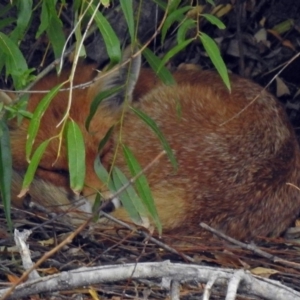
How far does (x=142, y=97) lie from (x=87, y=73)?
44 centimetres

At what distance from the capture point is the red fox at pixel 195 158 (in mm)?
4004

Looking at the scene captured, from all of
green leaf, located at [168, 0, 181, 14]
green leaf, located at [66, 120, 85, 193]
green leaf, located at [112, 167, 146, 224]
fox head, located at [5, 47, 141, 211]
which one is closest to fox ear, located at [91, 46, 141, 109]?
fox head, located at [5, 47, 141, 211]

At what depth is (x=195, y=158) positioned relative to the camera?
13.6 feet

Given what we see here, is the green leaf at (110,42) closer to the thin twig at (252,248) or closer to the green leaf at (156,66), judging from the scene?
the green leaf at (156,66)

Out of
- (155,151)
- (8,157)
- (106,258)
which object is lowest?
(106,258)

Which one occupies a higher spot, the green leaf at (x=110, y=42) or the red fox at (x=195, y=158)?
the green leaf at (x=110, y=42)

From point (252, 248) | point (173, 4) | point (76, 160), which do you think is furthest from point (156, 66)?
point (252, 248)

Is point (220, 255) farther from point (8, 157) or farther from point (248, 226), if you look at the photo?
point (8, 157)

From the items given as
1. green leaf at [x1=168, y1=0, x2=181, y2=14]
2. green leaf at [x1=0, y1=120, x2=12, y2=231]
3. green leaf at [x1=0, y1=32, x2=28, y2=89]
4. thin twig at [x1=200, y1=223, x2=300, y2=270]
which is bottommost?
thin twig at [x1=200, y1=223, x2=300, y2=270]

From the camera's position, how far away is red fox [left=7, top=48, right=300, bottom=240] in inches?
158

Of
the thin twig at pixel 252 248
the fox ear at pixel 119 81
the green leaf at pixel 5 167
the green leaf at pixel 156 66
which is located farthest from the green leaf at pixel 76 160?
the thin twig at pixel 252 248

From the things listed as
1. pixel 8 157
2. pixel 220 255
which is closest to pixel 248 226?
pixel 220 255

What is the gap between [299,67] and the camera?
5.78 meters

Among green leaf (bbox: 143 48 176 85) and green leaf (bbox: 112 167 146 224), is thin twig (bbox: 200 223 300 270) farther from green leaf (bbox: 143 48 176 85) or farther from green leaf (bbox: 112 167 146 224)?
green leaf (bbox: 143 48 176 85)
